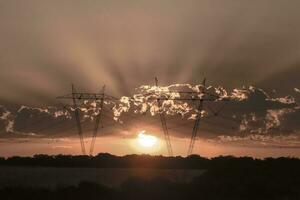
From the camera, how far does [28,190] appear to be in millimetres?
77375

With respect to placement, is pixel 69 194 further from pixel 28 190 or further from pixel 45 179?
pixel 45 179

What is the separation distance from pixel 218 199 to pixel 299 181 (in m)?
35.3

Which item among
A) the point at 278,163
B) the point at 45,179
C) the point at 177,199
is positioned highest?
the point at 278,163

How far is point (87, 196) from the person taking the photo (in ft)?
246

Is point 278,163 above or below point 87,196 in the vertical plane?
above

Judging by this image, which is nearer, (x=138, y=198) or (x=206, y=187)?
(x=138, y=198)

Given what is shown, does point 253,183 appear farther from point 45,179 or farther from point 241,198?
point 45,179

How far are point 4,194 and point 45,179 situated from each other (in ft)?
98.1

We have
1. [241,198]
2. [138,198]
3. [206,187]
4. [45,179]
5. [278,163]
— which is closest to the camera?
[138,198]

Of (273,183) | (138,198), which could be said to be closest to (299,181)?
(273,183)

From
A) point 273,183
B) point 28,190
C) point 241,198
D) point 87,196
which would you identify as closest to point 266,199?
point 241,198

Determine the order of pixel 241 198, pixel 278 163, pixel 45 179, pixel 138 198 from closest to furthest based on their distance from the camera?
pixel 138 198
pixel 241 198
pixel 45 179
pixel 278 163

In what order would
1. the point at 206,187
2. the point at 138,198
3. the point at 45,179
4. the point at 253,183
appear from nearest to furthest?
the point at 138,198, the point at 206,187, the point at 253,183, the point at 45,179

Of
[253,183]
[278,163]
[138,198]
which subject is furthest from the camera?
[278,163]
